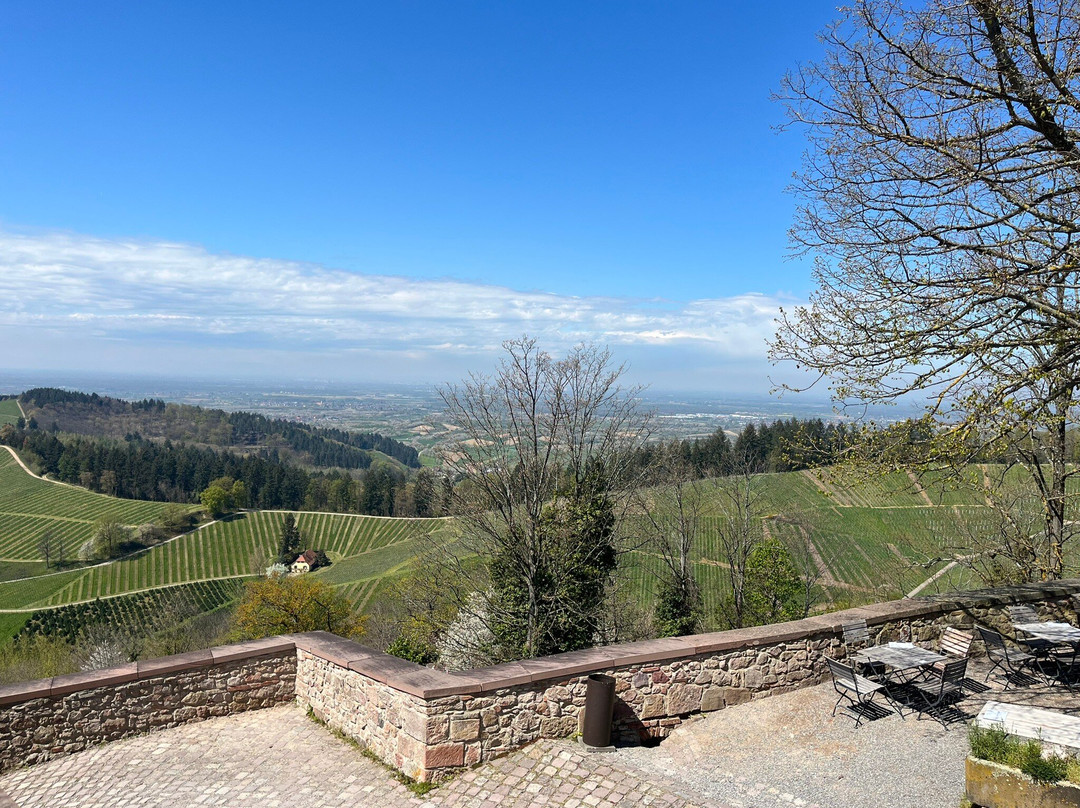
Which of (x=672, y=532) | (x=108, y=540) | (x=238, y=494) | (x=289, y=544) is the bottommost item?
(x=289, y=544)

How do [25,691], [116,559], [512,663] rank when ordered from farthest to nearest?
1. [116,559]
2. [25,691]
3. [512,663]

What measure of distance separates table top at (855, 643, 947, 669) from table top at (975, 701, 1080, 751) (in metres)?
0.96

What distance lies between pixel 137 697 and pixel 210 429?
18902 cm

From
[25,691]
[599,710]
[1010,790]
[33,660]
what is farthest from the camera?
[33,660]

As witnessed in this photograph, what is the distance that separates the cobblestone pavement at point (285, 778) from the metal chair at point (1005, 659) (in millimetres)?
4749

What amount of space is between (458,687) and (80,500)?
117 metres

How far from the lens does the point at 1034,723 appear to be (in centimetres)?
559

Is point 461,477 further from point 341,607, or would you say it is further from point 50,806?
point 341,607

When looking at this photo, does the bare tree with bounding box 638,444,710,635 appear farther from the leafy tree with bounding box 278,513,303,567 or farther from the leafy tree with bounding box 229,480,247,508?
the leafy tree with bounding box 229,480,247,508

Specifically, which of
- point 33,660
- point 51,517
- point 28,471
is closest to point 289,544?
point 51,517

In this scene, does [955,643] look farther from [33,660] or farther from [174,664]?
[33,660]

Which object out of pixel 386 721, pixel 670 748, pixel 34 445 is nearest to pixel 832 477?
pixel 670 748

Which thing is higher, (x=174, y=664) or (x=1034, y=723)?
(x=1034, y=723)

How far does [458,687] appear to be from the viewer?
20.2 ft
